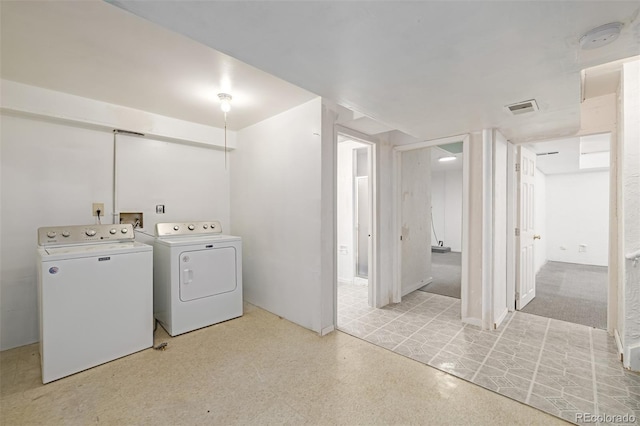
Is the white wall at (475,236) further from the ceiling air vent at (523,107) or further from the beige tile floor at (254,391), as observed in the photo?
the beige tile floor at (254,391)

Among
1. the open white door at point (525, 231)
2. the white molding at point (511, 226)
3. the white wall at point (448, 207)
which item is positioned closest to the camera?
the white molding at point (511, 226)

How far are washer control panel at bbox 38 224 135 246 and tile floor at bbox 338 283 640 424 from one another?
8.15 feet

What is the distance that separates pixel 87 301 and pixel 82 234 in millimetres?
800

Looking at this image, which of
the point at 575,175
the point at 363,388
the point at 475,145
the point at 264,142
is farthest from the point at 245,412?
the point at 575,175

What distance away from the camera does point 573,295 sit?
382cm

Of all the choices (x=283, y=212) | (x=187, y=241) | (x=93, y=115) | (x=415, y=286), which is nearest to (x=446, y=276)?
(x=415, y=286)

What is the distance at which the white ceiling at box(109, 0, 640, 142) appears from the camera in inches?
42.6

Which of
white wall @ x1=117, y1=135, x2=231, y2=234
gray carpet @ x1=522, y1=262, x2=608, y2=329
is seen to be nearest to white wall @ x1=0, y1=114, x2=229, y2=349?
white wall @ x1=117, y1=135, x2=231, y2=234

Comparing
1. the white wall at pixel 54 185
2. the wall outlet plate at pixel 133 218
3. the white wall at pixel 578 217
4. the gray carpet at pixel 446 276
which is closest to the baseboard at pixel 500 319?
the gray carpet at pixel 446 276

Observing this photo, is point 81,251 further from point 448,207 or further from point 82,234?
point 448,207

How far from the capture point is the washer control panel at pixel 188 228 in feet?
10.2

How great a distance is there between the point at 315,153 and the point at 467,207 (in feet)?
5.83

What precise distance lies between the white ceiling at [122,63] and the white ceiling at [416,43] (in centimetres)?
67

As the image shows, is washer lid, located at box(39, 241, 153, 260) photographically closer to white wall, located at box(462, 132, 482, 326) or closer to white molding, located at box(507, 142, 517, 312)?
white wall, located at box(462, 132, 482, 326)
